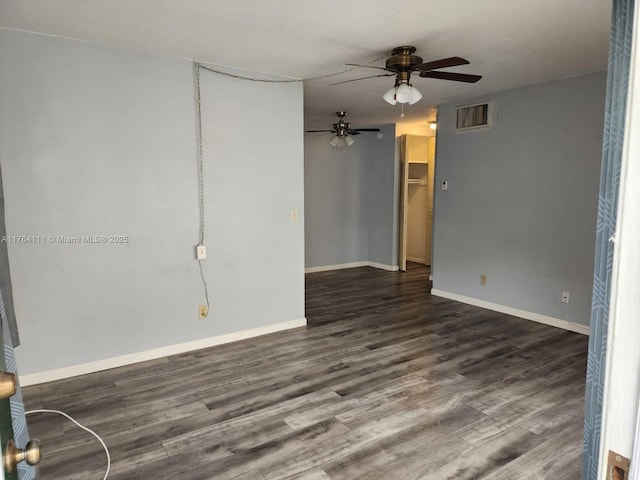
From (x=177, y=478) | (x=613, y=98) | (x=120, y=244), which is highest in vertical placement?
(x=613, y=98)

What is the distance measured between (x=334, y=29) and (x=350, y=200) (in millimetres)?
4712

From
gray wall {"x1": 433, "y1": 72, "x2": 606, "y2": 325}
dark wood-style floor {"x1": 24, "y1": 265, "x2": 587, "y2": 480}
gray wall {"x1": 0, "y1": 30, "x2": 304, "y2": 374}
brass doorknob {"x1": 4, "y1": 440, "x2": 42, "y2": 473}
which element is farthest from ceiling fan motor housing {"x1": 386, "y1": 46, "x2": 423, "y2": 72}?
brass doorknob {"x1": 4, "y1": 440, "x2": 42, "y2": 473}

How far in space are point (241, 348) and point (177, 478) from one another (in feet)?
5.33

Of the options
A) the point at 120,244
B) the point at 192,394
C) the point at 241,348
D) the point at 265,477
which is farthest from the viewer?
the point at 241,348

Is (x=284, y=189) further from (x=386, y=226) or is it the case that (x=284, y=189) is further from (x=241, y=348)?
(x=386, y=226)

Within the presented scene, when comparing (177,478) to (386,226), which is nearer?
(177,478)

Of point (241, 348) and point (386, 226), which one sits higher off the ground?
point (386, 226)

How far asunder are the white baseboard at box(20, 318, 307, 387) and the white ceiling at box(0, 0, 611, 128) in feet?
7.74

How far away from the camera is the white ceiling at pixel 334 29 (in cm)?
236

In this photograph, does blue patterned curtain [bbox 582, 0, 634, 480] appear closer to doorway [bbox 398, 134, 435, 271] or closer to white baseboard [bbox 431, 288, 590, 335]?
white baseboard [bbox 431, 288, 590, 335]

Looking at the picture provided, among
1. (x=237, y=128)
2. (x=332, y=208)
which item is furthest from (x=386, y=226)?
(x=237, y=128)

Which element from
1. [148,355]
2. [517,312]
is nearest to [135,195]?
[148,355]

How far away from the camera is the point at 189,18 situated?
8.27 feet

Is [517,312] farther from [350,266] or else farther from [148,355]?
[148,355]
